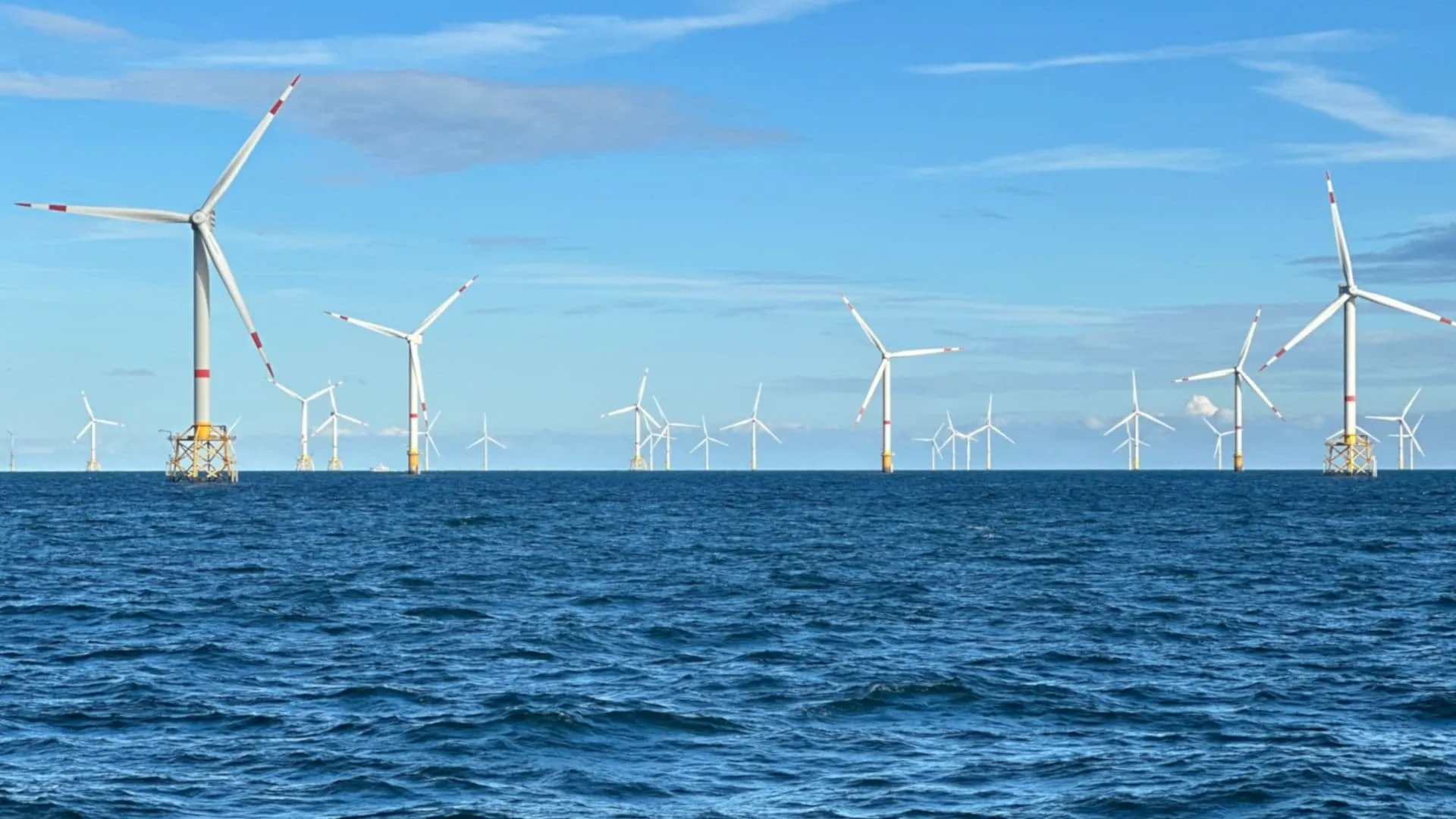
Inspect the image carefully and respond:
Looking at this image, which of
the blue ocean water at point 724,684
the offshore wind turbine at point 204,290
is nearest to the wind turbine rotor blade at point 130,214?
the offshore wind turbine at point 204,290

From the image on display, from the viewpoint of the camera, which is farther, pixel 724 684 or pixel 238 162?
pixel 238 162

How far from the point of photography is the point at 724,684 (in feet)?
119

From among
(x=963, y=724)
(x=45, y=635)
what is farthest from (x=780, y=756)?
(x=45, y=635)

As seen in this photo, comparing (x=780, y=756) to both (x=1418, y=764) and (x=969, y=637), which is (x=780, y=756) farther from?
(x=969, y=637)

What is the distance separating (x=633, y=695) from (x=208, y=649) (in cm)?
1303

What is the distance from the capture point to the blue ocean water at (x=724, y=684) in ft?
85.6

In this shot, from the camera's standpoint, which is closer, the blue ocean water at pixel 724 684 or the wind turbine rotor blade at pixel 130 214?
the blue ocean water at pixel 724 684

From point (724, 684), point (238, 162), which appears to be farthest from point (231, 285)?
point (724, 684)

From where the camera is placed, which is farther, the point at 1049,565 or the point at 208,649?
the point at 1049,565

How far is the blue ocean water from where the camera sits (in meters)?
26.1

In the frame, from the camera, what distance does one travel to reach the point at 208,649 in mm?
41094

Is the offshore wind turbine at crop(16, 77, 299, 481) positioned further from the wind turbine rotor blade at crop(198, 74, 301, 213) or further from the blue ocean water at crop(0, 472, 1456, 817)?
the blue ocean water at crop(0, 472, 1456, 817)

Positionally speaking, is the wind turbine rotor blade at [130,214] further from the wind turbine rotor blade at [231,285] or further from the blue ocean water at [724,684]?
the blue ocean water at [724,684]

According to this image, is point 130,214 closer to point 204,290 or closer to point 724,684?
point 204,290
